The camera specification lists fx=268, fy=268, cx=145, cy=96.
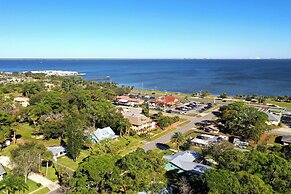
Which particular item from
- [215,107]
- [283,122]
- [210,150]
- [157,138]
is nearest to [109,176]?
[210,150]

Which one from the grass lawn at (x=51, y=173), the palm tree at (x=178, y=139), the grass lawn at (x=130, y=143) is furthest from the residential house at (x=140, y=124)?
the grass lawn at (x=51, y=173)

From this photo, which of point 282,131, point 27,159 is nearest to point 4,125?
point 27,159

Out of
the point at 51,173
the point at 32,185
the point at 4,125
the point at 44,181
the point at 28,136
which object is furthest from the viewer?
the point at 28,136

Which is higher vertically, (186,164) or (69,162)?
(186,164)

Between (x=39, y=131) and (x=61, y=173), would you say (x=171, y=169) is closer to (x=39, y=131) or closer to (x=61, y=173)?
(x=61, y=173)

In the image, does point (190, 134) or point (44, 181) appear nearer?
point (44, 181)

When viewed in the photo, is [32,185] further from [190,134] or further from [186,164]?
[190,134]

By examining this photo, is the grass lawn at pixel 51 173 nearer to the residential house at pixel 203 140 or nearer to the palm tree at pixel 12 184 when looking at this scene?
the palm tree at pixel 12 184
